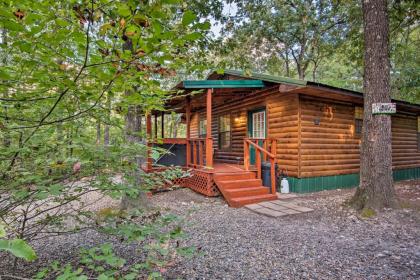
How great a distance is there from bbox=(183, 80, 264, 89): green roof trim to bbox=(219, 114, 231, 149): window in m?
2.89

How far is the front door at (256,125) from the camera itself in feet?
27.3

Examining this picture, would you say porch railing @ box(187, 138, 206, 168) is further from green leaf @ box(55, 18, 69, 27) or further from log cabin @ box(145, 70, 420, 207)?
green leaf @ box(55, 18, 69, 27)

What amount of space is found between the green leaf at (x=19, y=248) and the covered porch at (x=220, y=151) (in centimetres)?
345

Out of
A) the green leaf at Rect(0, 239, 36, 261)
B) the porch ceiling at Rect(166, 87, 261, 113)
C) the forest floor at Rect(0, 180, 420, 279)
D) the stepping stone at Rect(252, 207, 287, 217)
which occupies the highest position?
the porch ceiling at Rect(166, 87, 261, 113)

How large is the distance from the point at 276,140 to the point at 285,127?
54 cm

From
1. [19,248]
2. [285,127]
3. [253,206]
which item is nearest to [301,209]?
[253,206]

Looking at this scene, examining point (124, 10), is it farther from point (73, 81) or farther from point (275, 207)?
point (275, 207)

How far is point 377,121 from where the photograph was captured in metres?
4.80

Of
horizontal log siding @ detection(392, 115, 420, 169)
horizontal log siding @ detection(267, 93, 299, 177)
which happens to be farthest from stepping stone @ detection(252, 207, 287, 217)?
horizontal log siding @ detection(392, 115, 420, 169)

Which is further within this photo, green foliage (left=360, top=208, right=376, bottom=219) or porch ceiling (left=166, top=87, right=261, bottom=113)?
porch ceiling (left=166, top=87, right=261, bottom=113)

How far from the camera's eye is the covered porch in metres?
6.24

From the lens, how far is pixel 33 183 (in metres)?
1.62

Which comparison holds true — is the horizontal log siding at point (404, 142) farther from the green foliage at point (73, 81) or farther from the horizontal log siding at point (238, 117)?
the green foliage at point (73, 81)

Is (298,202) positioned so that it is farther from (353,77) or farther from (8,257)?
(353,77)
